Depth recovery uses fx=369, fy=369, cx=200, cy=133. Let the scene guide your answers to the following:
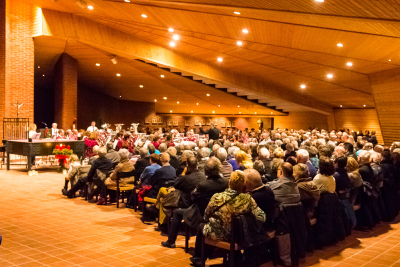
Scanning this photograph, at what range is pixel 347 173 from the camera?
547 cm

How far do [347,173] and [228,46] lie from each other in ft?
29.3

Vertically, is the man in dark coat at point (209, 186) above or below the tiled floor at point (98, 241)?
above

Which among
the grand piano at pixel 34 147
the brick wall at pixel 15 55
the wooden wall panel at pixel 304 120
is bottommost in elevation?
the grand piano at pixel 34 147

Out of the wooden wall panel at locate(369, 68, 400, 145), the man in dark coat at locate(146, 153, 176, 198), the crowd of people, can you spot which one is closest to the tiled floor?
the crowd of people

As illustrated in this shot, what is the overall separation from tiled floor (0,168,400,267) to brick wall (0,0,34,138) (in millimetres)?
8343

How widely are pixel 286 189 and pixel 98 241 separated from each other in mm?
2671

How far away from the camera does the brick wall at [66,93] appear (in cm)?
1802

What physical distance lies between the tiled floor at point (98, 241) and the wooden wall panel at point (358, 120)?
17880mm

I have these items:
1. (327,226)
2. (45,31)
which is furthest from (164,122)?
(327,226)

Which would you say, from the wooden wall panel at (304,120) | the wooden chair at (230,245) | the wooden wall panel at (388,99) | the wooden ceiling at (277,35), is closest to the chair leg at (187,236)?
the wooden chair at (230,245)

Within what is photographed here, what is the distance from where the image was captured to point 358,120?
2294 centimetres

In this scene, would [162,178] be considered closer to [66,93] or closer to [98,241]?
[98,241]

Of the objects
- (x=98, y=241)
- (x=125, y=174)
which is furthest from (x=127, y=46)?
(x=98, y=241)

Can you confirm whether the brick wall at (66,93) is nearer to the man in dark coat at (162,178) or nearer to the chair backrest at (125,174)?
the chair backrest at (125,174)
